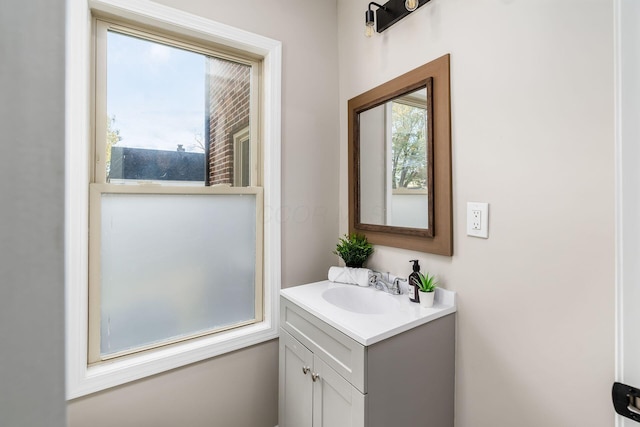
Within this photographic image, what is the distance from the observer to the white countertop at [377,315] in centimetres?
98

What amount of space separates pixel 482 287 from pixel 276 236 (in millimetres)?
1007

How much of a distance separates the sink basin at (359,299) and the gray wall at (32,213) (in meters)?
1.27

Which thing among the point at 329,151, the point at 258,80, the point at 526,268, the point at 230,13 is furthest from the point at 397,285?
the point at 230,13

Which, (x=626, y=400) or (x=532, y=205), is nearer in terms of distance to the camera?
(x=626, y=400)

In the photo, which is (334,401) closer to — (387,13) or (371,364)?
(371,364)

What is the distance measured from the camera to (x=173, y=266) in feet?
4.50

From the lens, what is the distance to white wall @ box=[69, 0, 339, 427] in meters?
1.26

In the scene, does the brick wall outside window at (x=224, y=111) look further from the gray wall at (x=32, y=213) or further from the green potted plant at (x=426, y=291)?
the gray wall at (x=32, y=213)

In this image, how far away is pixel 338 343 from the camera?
1060 millimetres

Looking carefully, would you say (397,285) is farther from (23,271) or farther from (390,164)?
(23,271)

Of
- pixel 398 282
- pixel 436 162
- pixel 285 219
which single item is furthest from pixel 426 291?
pixel 285 219

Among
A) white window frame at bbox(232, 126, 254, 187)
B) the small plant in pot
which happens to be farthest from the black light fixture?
the small plant in pot

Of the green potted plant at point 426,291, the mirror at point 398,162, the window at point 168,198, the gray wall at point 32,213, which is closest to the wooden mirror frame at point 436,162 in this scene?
the mirror at point 398,162

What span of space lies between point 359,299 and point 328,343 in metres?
0.41
